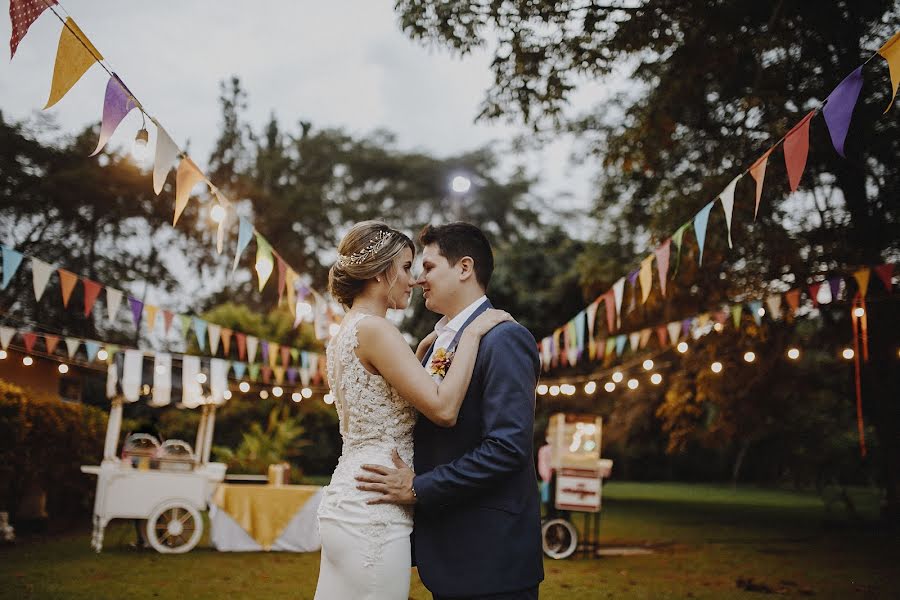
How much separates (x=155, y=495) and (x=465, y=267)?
22.5 feet

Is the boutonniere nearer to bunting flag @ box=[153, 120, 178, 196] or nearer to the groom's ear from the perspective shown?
the groom's ear

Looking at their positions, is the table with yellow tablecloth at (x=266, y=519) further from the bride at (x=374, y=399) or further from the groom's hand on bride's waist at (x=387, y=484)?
the groom's hand on bride's waist at (x=387, y=484)

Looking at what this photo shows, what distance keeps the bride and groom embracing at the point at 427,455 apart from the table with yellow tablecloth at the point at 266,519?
6.35 metres

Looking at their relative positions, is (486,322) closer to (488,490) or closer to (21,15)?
(488,490)

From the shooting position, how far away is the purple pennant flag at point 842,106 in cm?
327

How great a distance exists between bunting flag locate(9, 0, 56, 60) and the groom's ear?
216 centimetres

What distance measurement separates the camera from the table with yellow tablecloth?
8.29m

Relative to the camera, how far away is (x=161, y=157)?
4.04m

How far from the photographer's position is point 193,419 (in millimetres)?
16156

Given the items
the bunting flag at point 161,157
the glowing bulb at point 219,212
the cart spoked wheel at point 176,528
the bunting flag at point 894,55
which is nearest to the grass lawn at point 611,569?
the cart spoked wheel at point 176,528

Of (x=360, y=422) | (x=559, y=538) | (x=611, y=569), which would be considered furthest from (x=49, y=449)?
(x=360, y=422)

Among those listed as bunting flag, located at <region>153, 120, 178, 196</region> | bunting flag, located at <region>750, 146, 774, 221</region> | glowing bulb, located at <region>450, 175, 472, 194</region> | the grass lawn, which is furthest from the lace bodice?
glowing bulb, located at <region>450, 175, 472, 194</region>

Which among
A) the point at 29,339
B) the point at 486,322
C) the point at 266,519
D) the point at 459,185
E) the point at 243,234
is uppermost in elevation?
the point at 459,185

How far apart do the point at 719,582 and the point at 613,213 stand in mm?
7811
